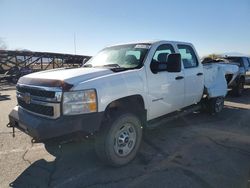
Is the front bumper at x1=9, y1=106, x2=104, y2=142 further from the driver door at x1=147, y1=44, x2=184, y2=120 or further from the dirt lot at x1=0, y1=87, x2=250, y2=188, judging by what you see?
the driver door at x1=147, y1=44, x2=184, y2=120

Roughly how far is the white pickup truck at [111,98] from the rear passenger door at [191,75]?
0.04 m

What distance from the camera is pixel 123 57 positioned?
15.3ft

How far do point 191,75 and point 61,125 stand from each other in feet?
11.1

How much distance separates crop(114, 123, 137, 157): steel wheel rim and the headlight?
0.72 meters

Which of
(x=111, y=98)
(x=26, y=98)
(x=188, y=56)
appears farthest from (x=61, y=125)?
(x=188, y=56)

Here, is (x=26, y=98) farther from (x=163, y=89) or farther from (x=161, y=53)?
(x=161, y=53)

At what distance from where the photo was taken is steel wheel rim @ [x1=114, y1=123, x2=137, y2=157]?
148 inches

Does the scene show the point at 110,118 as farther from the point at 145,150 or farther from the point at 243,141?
the point at 243,141

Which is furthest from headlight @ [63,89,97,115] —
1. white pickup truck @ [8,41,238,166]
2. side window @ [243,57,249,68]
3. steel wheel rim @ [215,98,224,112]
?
side window @ [243,57,249,68]

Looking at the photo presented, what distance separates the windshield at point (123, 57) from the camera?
4.36 meters

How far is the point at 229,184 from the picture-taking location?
3291mm

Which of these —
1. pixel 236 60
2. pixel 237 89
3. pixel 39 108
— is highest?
pixel 236 60

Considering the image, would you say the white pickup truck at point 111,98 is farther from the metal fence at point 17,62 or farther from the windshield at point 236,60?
the metal fence at point 17,62

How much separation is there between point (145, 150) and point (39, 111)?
209cm
